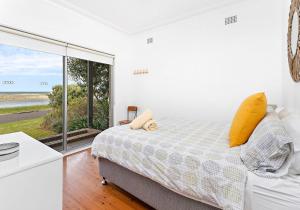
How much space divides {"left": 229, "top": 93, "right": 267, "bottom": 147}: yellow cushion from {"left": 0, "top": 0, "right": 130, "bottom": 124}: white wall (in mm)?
3049

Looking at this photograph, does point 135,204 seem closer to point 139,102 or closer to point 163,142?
point 163,142

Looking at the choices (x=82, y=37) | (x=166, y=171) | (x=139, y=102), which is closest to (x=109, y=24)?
(x=82, y=37)

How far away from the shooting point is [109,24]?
372 cm

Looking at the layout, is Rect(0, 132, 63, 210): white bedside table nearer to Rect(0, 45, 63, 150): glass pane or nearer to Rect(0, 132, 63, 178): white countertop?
Rect(0, 132, 63, 178): white countertop

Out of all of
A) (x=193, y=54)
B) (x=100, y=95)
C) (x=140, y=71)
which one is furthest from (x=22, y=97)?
(x=193, y=54)

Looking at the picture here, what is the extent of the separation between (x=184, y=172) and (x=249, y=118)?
2.50 ft

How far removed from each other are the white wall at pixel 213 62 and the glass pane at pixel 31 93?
80.3 inches

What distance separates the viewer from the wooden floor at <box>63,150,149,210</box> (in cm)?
178

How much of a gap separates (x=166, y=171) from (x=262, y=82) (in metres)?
2.36

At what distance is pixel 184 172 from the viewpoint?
4.40ft

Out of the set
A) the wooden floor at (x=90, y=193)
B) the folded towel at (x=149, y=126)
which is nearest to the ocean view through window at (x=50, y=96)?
the wooden floor at (x=90, y=193)

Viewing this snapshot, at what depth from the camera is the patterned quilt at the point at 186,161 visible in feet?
3.75

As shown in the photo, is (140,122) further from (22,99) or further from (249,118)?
(22,99)

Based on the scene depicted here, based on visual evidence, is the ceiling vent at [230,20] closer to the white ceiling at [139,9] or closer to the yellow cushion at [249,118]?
the white ceiling at [139,9]
